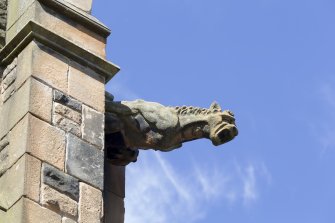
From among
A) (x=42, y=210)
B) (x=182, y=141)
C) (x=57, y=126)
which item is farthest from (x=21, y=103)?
(x=182, y=141)

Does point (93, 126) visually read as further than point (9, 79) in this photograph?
No

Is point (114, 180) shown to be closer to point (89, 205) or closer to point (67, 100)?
point (67, 100)

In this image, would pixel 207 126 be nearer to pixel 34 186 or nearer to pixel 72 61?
pixel 72 61

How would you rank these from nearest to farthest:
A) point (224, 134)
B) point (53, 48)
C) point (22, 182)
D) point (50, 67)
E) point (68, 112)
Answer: point (22, 182) → point (68, 112) → point (50, 67) → point (53, 48) → point (224, 134)

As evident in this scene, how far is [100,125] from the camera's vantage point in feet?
30.1

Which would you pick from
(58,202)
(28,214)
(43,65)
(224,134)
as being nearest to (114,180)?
(224,134)

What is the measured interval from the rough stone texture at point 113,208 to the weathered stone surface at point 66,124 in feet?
3.41

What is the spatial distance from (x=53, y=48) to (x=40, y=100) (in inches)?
19.7

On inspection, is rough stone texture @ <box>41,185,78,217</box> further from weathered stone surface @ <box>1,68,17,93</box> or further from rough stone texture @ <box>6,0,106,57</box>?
rough stone texture @ <box>6,0,106,57</box>

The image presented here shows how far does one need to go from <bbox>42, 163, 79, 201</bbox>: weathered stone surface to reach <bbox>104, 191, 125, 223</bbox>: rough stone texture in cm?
118

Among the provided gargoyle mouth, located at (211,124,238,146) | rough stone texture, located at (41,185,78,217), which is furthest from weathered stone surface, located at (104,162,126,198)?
rough stone texture, located at (41,185,78,217)

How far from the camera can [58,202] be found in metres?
8.52

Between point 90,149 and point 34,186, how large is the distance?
64 cm

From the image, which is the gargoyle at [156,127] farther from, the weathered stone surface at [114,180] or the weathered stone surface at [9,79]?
the weathered stone surface at [9,79]
